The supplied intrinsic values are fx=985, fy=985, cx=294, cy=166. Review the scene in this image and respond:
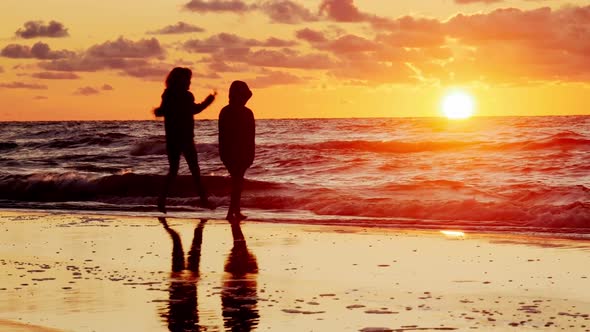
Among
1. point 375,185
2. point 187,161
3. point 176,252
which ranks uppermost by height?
point 187,161

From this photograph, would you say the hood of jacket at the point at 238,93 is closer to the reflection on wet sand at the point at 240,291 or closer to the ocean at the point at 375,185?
the ocean at the point at 375,185

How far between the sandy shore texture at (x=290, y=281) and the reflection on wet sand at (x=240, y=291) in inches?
0.5

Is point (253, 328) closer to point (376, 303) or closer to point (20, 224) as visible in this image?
point (376, 303)

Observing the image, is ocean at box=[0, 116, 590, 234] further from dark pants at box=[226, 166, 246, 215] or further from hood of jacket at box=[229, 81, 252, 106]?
hood of jacket at box=[229, 81, 252, 106]

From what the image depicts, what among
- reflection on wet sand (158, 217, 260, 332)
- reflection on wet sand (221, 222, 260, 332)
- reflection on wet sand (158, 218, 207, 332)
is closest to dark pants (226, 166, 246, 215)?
reflection on wet sand (158, 218, 207, 332)

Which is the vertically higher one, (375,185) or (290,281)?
(290,281)

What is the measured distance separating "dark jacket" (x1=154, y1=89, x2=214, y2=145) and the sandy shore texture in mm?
3327

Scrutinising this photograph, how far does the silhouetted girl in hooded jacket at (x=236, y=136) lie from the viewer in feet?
47.4

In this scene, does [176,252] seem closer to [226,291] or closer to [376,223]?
[226,291]

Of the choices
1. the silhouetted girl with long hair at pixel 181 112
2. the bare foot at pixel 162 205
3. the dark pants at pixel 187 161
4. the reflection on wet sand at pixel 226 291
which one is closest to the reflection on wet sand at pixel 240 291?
the reflection on wet sand at pixel 226 291

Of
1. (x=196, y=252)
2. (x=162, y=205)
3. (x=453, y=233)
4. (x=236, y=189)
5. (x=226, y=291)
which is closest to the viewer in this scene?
(x=226, y=291)

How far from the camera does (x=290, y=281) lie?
8.06 metres

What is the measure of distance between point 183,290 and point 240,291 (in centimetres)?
44

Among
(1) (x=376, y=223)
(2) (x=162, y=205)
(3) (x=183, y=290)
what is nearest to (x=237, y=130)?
(2) (x=162, y=205)
